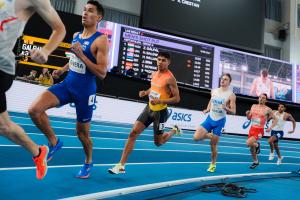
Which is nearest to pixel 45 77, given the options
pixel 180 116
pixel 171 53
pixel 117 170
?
pixel 171 53

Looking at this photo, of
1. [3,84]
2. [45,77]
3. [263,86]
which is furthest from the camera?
[263,86]

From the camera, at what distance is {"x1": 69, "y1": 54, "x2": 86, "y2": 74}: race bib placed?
12.4 feet

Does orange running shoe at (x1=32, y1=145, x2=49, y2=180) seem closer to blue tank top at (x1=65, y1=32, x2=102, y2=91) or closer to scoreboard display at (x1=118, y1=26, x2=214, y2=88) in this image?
blue tank top at (x1=65, y1=32, x2=102, y2=91)

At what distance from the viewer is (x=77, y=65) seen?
380 centimetres

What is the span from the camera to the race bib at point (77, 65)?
3779 mm

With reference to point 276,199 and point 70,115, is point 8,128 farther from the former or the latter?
point 70,115

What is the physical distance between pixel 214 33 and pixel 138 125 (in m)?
10.2

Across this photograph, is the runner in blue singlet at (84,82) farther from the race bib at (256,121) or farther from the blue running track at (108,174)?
the race bib at (256,121)

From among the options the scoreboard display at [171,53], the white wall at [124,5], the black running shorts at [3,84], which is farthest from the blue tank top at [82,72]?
the white wall at [124,5]

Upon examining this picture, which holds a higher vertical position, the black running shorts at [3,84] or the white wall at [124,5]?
the white wall at [124,5]

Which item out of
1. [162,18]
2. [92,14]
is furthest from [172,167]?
[162,18]

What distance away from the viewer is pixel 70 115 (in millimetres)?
10750

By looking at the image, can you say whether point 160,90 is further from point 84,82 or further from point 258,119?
point 258,119

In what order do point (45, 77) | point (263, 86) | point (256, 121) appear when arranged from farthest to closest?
point (263, 86) → point (45, 77) → point (256, 121)
